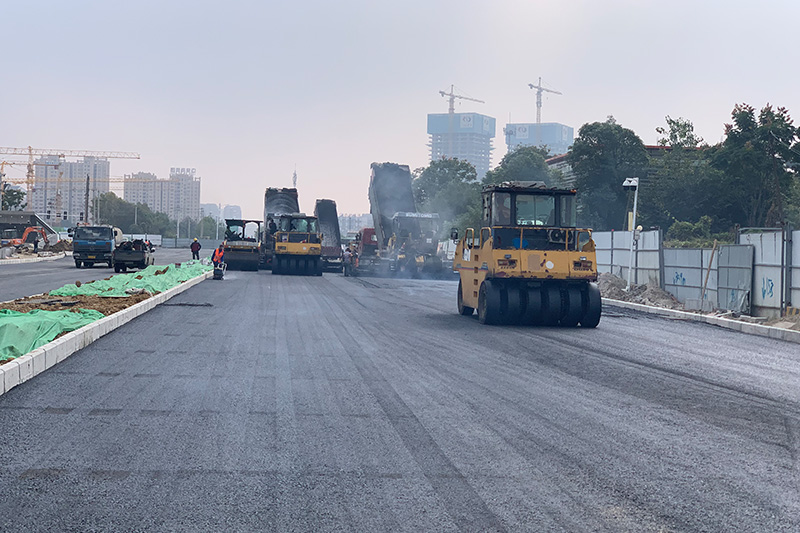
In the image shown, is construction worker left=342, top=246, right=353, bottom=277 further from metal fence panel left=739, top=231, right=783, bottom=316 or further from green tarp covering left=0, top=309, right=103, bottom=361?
green tarp covering left=0, top=309, right=103, bottom=361

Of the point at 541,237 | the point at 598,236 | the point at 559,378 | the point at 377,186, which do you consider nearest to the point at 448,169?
the point at 377,186

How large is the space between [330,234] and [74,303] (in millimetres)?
32459

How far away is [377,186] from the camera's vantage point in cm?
4628

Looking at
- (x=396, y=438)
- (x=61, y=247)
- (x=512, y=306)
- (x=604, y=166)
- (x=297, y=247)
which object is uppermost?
(x=604, y=166)

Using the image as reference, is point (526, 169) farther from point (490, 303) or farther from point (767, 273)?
point (490, 303)

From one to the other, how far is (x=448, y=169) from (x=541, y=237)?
89577 millimetres

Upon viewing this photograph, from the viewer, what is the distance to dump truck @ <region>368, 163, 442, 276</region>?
42.9 metres

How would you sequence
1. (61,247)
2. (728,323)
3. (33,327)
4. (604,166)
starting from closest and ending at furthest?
1. (33,327)
2. (728,323)
3. (604,166)
4. (61,247)

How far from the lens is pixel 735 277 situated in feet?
71.9

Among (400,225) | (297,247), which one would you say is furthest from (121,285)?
(400,225)

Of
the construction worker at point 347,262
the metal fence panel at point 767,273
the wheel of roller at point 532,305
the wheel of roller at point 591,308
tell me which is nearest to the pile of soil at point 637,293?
the metal fence panel at point 767,273

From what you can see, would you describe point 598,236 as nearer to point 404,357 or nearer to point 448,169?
point 404,357

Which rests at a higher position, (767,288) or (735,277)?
(735,277)

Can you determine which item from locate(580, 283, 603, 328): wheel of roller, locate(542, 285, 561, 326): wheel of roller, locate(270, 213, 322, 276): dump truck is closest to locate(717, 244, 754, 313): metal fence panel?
locate(580, 283, 603, 328): wheel of roller
